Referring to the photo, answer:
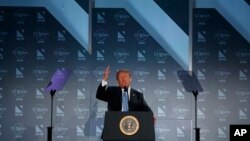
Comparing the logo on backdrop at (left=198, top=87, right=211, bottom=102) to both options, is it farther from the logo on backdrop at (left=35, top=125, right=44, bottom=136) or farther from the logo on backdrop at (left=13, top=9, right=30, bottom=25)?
the logo on backdrop at (left=13, top=9, right=30, bottom=25)

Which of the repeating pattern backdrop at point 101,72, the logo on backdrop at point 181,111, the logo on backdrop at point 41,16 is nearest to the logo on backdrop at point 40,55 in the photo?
the repeating pattern backdrop at point 101,72

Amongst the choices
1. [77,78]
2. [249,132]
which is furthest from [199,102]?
[249,132]

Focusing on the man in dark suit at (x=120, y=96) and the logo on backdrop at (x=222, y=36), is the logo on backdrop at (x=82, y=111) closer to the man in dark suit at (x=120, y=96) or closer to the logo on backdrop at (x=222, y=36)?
the man in dark suit at (x=120, y=96)

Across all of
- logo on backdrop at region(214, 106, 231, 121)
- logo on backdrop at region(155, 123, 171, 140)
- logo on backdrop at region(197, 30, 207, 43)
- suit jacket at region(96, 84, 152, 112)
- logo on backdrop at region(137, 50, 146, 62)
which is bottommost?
logo on backdrop at region(155, 123, 171, 140)

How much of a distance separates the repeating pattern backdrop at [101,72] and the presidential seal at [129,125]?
324cm

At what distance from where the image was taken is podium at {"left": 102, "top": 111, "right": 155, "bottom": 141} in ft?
12.0

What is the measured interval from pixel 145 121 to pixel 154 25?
3.48 meters

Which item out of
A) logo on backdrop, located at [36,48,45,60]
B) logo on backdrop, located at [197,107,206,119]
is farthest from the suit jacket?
logo on backdrop, located at [36,48,45,60]

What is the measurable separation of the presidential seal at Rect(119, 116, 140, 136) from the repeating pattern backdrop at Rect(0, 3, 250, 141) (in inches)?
128

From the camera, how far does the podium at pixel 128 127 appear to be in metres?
3.65

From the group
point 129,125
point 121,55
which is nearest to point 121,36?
point 121,55

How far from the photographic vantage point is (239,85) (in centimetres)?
691

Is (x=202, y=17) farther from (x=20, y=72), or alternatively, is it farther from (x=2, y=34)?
(x=2, y=34)

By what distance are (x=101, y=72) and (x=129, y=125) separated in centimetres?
333
